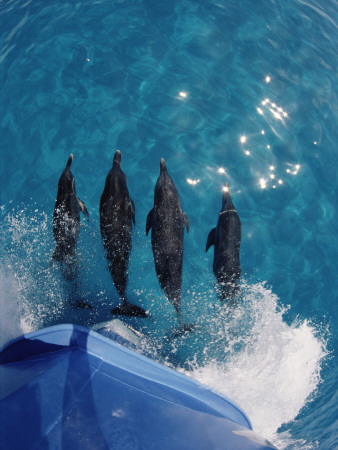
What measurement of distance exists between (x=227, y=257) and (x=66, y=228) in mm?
3101

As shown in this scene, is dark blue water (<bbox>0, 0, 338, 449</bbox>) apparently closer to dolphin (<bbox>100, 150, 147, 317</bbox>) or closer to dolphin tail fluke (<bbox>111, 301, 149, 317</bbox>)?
dolphin tail fluke (<bbox>111, 301, 149, 317</bbox>)

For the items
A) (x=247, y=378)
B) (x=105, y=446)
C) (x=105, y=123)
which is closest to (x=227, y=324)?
(x=247, y=378)

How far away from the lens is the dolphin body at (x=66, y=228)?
6.07 meters

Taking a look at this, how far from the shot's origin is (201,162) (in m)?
7.73

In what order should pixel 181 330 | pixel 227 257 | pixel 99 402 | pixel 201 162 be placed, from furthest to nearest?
pixel 201 162, pixel 181 330, pixel 227 257, pixel 99 402

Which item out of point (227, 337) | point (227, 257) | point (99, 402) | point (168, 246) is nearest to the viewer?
point (99, 402)

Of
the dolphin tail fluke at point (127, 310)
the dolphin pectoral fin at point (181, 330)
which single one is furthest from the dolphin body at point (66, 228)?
the dolphin pectoral fin at point (181, 330)

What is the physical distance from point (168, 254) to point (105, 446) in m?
3.54

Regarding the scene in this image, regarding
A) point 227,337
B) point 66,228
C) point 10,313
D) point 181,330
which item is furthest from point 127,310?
point 10,313

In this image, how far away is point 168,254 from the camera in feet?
19.1

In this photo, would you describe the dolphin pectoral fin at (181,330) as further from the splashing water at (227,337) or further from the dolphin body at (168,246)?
the dolphin body at (168,246)

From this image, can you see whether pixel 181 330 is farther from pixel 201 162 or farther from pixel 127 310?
pixel 201 162

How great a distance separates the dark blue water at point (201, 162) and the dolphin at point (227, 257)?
25.3 inches

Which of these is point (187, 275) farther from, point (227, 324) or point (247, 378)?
point (247, 378)
